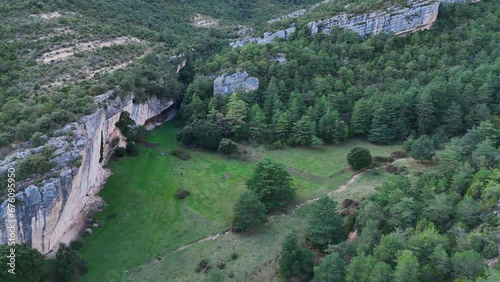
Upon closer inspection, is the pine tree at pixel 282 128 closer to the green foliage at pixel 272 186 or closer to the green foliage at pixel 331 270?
the green foliage at pixel 272 186

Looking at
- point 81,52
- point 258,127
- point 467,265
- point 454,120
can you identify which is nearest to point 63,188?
point 258,127

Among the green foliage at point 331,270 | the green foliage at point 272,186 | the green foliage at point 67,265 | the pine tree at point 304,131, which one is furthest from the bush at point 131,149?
the green foliage at point 331,270

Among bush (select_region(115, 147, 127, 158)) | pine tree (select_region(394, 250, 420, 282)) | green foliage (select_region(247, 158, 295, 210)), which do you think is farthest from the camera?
bush (select_region(115, 147, 127, 158))

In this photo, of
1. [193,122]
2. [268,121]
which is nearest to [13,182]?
[193,122]

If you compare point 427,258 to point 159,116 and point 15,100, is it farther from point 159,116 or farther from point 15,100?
point 159,116

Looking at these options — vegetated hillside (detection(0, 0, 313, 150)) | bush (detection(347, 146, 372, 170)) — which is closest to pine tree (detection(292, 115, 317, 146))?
bush (detection(347, 146, 372, 170))

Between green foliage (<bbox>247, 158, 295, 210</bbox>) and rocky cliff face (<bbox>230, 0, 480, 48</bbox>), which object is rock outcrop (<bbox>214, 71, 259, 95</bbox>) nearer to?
rocky cliff face (<bbox>230, 0, 480, 48</bbox>)
